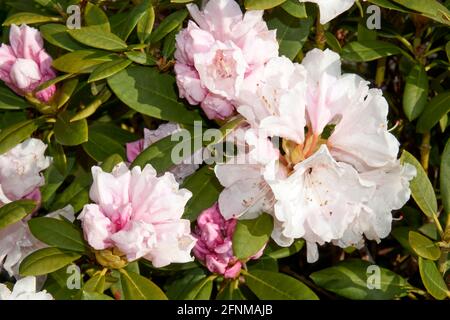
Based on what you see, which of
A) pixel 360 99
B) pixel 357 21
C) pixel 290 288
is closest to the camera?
pixel 360 99

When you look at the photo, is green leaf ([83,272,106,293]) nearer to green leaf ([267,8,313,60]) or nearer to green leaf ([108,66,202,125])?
green leaf ([108,66,202,125])

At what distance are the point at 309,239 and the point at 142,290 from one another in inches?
12.9

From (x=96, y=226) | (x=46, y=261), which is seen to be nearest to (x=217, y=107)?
(x=96, y=226)

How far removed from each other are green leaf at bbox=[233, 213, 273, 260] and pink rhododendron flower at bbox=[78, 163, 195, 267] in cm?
10

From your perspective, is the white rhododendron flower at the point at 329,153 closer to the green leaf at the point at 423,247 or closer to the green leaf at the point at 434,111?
the green leaf at the point at 423,247

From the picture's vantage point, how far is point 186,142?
1.63 meters

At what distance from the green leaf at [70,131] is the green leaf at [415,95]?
2.22 ft

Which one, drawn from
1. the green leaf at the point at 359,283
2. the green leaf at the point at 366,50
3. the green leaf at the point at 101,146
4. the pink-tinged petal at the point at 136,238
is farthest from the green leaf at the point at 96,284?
the green leaf at the point at 366,50

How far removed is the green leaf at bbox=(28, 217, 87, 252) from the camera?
5.19ft

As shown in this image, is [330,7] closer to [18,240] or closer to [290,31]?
[290,31]

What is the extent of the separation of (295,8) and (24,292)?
28.7 inches

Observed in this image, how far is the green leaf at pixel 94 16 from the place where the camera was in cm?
171

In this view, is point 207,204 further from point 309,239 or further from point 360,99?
point 360,99
